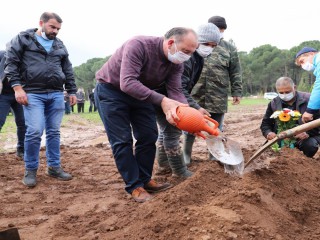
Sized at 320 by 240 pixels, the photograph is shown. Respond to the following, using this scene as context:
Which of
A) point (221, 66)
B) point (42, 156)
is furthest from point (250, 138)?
point (42, 156)

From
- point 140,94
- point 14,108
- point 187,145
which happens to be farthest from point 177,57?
point 14,108

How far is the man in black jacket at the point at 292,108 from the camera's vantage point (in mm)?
4969

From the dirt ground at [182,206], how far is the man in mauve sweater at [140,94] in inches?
14.1

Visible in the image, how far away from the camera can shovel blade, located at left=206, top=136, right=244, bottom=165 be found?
3350mm

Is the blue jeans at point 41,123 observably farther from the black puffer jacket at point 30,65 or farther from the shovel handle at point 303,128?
the shovel handle at point 303,128

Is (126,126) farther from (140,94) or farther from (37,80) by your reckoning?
(37,80)

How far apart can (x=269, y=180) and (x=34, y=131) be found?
2.59 m

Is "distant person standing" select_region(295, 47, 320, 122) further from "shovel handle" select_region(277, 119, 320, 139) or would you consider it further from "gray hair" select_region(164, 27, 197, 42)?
"gray hair" select_region(164, 27, 197, 42)

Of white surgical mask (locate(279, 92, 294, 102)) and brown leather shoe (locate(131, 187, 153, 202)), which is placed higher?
white surgical mask (locate(279, 92, 294, 102))

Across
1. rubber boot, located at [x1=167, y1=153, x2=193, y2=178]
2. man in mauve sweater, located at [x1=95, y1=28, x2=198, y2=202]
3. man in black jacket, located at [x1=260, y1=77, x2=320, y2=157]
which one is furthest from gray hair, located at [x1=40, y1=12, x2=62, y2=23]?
man in black jacket, located at [x1=260, y1=77, x2=320, y2=157]

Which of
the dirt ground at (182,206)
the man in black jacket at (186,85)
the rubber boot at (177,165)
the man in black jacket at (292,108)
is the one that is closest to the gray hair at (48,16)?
the man in black jacket at (186,85)

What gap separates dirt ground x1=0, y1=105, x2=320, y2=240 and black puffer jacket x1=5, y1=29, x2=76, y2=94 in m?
1.17

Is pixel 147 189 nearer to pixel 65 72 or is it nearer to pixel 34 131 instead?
pixel 34 131

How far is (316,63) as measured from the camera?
427 centimetres
